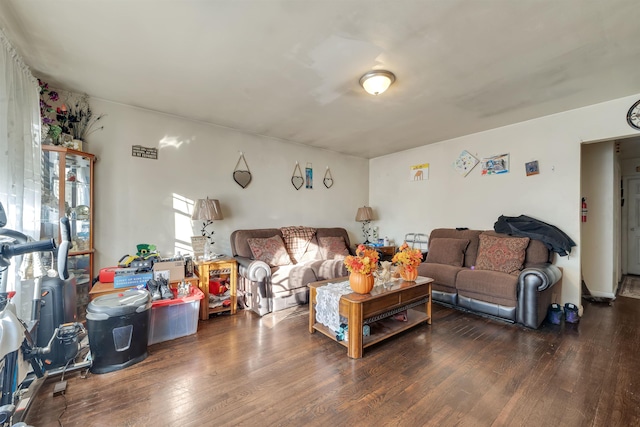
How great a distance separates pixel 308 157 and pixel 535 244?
138 inches

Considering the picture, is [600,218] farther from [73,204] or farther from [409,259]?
[73,204]

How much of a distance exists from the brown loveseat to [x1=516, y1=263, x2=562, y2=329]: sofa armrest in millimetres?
2074

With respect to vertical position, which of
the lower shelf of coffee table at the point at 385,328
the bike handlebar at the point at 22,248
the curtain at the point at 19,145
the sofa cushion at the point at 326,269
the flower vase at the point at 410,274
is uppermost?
the curtain at the point at 19,145

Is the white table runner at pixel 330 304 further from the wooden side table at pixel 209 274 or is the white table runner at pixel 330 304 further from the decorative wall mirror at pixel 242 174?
the decorative wall mirror at pixel 242 174

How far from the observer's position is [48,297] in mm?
2100

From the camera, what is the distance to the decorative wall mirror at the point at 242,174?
3.95m

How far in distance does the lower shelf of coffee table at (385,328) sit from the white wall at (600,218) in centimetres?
310

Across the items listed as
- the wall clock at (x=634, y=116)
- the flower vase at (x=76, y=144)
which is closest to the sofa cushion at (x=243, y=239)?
the flower vase at (x=76, y=144)

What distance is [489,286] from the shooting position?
3.03 meters

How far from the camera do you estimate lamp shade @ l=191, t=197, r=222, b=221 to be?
3.35m

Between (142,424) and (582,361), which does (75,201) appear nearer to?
(142,424)

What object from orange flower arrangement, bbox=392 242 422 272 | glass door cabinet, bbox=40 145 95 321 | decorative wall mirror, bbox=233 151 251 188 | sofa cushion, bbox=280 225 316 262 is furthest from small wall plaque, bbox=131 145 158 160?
orange flower arrangement, bbox=392 242 422 272

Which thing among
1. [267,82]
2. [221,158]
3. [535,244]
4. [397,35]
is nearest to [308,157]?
[221,158]

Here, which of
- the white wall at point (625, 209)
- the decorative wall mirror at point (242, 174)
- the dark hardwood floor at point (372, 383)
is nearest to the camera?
the dark hardwood floor at point (372, 383)
